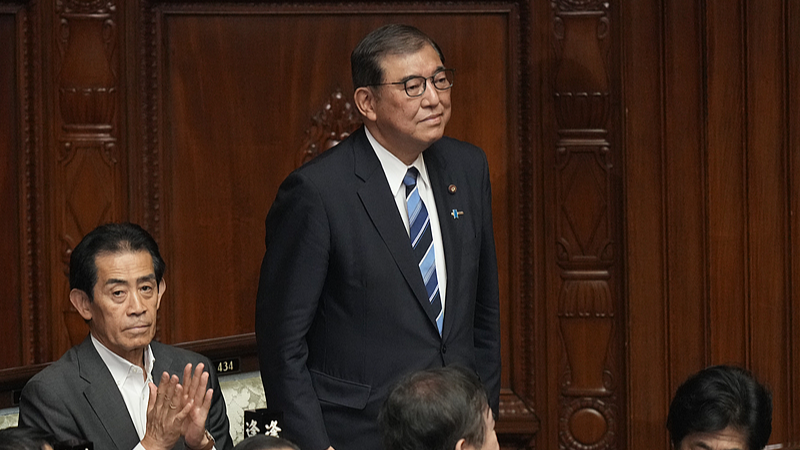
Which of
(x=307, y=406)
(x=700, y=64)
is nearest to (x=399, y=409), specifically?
(x=307, y=406)

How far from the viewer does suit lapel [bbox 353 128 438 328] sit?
97.7 inches

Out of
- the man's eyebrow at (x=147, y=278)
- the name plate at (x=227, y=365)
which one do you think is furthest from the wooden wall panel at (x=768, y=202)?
the man's eyebrow at (x=147, y=278)

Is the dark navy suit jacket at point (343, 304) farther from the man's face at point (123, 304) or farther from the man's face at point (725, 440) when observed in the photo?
the man's face at point (725, 440)

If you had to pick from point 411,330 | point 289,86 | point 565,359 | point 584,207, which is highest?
point 289,86

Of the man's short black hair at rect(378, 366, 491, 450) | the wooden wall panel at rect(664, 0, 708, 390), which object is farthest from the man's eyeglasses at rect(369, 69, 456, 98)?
the wooden wall panel at rect(664, 0, 708, 390)

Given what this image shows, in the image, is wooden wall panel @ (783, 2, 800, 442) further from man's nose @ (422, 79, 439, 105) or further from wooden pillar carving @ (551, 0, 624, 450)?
man's nose @ (422, 79, 439, 105)

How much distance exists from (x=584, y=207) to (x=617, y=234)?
0.15 metres

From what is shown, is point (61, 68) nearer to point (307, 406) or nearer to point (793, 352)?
point (307, 406)

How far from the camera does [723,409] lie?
235 centimetres

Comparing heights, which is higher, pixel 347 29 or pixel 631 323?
pixel 347 29

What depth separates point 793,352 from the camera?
3.64 meters

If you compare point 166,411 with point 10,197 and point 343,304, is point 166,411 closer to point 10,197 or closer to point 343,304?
point 343,304

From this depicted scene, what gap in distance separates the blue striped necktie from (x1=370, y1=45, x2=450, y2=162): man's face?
157 millimetres

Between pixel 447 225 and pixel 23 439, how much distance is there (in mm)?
1094
